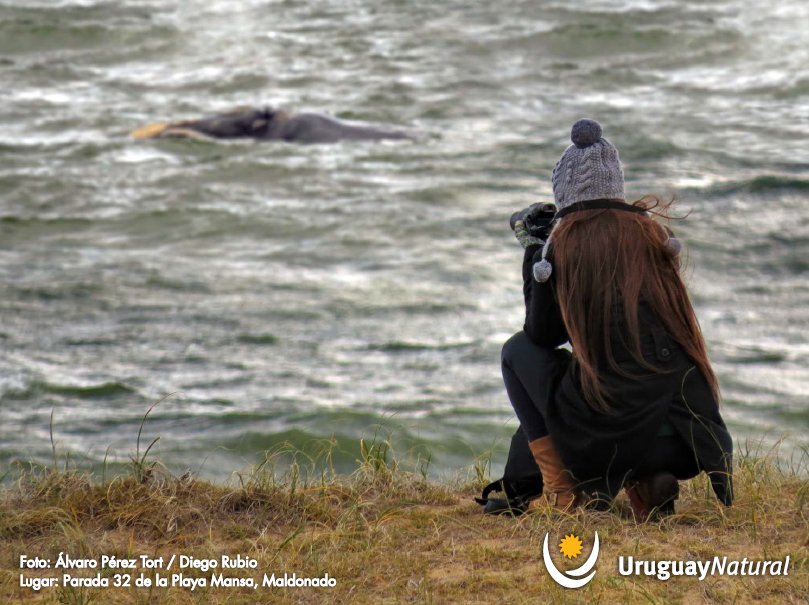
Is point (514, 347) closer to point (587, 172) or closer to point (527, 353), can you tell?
point (527, 353)

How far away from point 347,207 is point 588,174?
10064 mm

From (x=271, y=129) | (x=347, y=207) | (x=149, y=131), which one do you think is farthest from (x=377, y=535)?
(x=149, y=131)

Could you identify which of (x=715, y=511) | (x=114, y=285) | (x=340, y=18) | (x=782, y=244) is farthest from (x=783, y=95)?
(x=715, y=511)

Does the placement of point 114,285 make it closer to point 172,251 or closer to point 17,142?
point 172,251

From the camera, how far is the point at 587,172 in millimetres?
3750

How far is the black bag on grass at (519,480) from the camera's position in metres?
4.10

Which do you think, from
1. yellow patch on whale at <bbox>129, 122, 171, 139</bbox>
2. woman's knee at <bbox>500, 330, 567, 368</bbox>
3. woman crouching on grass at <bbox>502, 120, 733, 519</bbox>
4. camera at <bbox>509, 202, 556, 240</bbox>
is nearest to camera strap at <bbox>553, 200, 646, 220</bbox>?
woman crouching on grass at <bbox>502, 120, 733, 519</bbox>

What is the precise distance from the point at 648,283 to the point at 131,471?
222 centimetres

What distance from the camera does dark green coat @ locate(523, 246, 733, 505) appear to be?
12.2ft

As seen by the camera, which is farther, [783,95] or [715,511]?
[783,95]

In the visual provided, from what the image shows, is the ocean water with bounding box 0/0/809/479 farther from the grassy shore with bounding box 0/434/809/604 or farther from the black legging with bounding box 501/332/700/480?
the black legging with bounding box 501/332/700/480

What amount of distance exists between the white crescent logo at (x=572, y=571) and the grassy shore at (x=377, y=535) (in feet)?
0.10

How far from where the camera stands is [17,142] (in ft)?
58.1

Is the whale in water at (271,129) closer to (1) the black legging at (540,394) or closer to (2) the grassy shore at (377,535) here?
(2) the grassy shore at (377,535)
